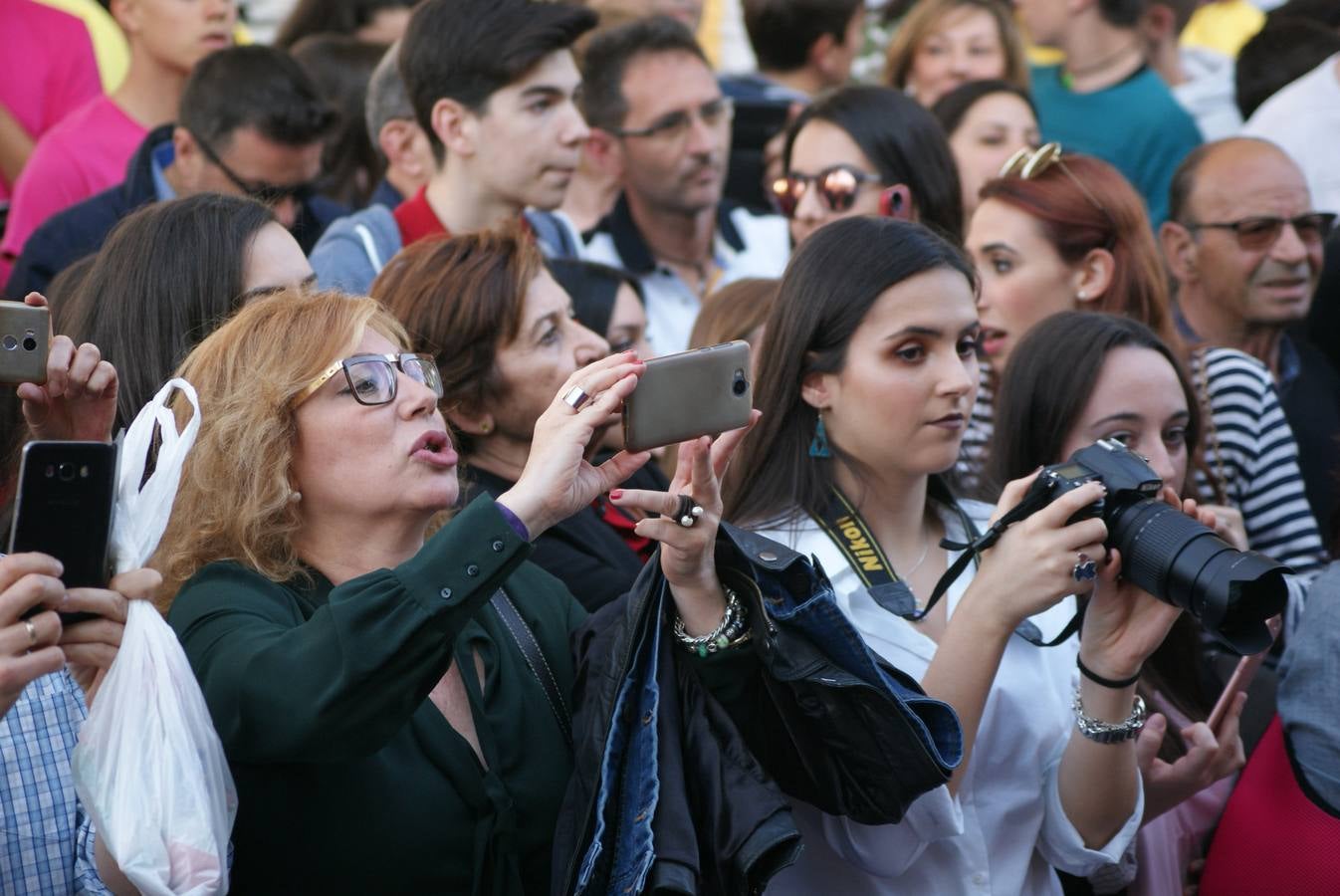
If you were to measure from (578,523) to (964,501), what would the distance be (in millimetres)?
789

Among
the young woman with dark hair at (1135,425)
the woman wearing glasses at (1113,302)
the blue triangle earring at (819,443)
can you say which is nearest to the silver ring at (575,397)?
the blue triangle earring at (819,443)

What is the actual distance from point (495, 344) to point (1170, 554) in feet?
4.91

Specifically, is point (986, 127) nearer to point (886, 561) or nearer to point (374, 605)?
point (886, 561)

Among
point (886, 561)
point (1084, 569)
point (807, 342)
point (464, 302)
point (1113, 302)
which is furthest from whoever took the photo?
point (1113, 302)

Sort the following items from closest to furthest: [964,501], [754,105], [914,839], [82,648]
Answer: [82,648] → [914,839] → [964,501] → [754,105]

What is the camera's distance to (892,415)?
3.07 metres

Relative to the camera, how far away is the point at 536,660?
277 cm

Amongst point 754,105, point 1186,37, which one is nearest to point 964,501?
point 754,105

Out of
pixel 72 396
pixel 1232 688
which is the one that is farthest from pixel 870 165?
pixel 72 396

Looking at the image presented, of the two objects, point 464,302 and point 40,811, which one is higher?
point 464,302

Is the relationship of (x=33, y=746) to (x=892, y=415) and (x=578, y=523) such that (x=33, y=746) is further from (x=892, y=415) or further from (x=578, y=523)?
(x=892, y=415)

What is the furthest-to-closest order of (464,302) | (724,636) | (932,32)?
(932,32) → (464,302) → (724,636)

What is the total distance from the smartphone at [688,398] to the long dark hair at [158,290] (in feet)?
3.59

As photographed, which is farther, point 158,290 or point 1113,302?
point 1113,302
